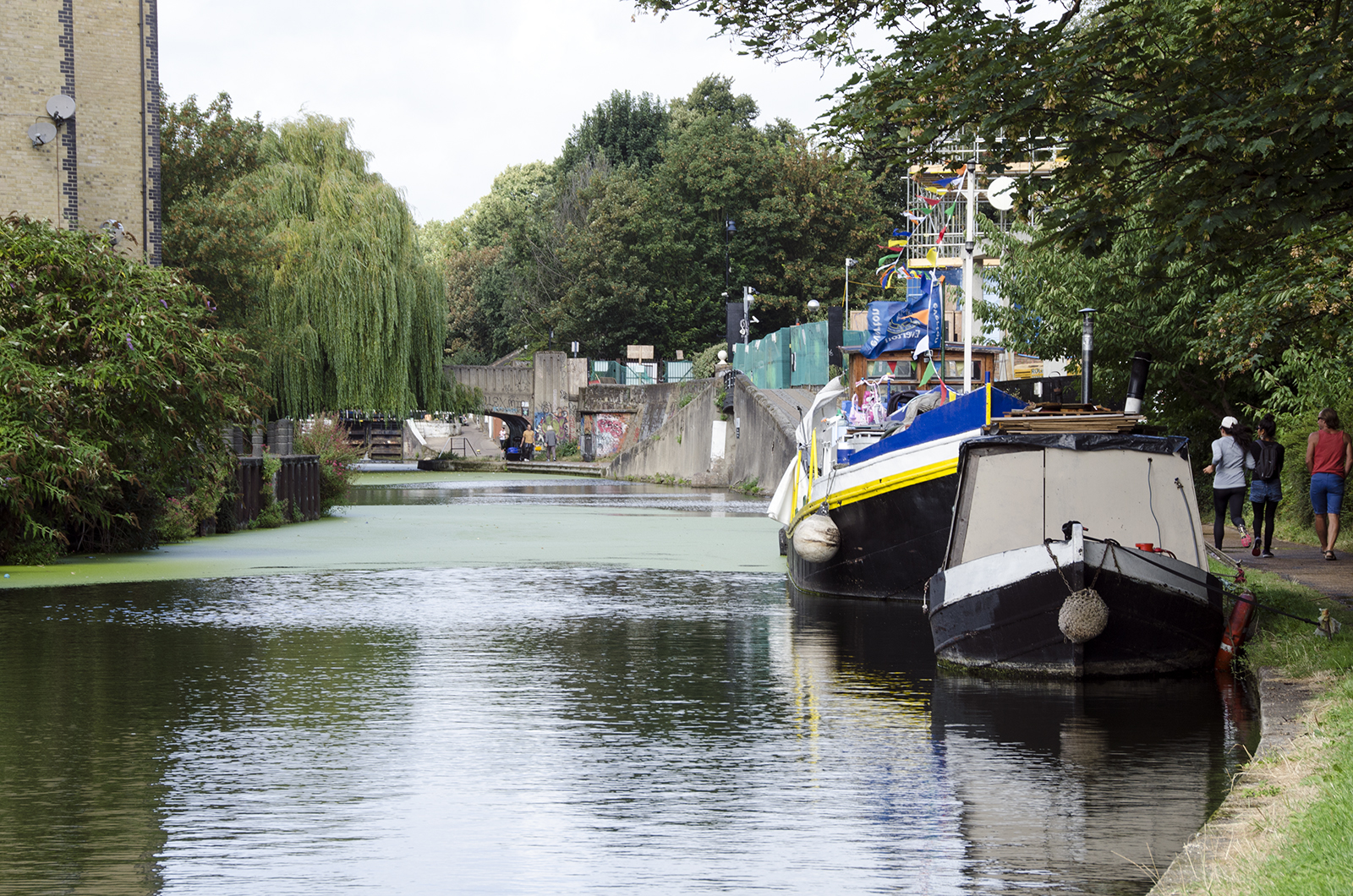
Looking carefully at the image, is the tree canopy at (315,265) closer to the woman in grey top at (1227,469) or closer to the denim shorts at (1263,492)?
the woman in grey top at (1227,469)

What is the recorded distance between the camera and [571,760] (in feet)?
29.2

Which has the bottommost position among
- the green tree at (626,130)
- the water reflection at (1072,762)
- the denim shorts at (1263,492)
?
the water reflection at (1072,762)

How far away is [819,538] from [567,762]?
29.4 ft

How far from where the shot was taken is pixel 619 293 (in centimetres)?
7225

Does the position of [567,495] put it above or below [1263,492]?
below

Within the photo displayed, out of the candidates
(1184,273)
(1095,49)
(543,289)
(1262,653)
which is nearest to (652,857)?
(1262,653)

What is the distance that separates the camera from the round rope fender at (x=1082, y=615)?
11.2 m

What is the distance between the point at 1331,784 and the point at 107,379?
56.8 ft

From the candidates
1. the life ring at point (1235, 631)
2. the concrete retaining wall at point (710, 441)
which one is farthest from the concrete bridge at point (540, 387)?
the life ring at point (1235, 631)

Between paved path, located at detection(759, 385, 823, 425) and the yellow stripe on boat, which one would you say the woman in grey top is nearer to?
the yellow stripe on boat

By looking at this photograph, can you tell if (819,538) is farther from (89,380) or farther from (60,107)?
(60,107)

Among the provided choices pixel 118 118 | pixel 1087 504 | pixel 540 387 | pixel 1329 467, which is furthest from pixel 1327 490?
pixel 540 387

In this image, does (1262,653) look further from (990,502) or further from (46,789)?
(46,789)

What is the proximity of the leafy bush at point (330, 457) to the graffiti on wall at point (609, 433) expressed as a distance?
32.7 metres
